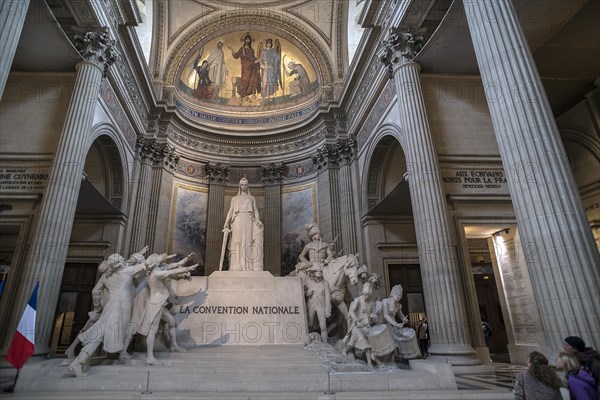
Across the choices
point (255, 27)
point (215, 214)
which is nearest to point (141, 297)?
point (215, 214)

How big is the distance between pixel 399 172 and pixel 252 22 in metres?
10.3

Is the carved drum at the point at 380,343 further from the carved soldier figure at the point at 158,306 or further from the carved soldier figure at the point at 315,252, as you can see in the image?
the carved soldier figure at the point at 158,306

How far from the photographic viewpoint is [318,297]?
23.0 ft

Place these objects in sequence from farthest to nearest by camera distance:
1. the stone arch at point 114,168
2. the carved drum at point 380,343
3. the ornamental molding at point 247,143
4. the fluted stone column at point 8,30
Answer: the ornamental molding at point 247,143 → the stone arch at point 114,168 → the carved drum at point 380,343 → the fluted stone column at point 8,30

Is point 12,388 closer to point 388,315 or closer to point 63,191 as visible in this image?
point 63,191

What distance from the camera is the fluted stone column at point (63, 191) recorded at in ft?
21.1

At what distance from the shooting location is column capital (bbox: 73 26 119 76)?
8352 mm

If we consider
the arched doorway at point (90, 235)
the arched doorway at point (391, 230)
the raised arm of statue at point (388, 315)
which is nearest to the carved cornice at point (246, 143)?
the arched doorway at point (391, 230)

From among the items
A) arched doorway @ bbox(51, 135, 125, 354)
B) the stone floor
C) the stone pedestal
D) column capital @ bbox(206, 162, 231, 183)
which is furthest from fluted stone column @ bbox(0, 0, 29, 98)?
column capital @ bbox(206, 162, 231, 183)

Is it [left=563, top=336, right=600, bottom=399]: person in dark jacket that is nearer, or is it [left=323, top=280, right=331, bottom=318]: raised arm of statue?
[left=563, top=336, right=600, bottom=399]: person in dark jacket

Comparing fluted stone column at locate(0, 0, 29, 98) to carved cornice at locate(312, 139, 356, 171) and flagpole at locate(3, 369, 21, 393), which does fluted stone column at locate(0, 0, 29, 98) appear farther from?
carved cornice at locate(312, 139, 356, 171)

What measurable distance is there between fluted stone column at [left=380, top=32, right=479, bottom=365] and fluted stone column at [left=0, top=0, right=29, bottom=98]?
7081 millimetres

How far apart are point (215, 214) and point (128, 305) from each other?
10.0 m

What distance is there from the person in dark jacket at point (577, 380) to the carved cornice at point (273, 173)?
534 inches
